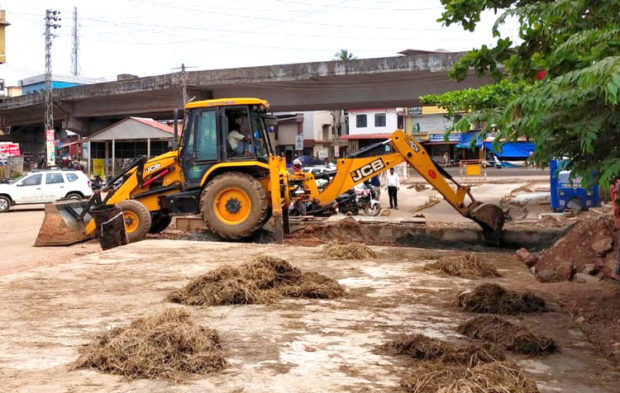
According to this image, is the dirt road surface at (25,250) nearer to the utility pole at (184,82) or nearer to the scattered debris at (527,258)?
the scattered debris at (527,258)

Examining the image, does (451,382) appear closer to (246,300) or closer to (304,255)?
(246,300)

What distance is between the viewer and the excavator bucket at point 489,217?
1383cm

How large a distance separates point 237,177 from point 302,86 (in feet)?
68.9

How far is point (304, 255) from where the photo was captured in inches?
461

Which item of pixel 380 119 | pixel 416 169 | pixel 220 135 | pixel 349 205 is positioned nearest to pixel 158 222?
pixel 220 135

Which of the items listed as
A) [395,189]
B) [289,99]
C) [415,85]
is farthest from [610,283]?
[289,99]

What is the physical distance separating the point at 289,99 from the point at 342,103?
3015mm

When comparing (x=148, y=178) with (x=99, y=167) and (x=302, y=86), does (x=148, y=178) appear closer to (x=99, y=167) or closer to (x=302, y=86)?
(x=302, y=86)

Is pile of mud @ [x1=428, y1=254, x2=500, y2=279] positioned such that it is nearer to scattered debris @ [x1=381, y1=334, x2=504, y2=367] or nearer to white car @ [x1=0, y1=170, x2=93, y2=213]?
scattered debris @ [x1=381, y1=334, x2=504, y2=367]

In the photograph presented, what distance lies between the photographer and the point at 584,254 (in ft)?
34.6

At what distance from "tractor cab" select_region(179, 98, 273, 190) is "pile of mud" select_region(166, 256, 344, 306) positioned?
19.1 ft

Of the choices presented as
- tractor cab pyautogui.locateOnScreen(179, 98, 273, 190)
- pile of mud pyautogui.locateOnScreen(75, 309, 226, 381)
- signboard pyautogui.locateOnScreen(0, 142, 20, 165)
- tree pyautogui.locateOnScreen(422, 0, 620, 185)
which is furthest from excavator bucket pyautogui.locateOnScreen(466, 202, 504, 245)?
signboard pyautogui.locateOnScreen(0, 142, 20, 165)

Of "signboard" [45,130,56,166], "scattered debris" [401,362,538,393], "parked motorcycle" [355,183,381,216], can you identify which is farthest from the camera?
"signboard" [45,130,56,166]

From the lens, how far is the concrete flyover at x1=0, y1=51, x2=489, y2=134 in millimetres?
30781
